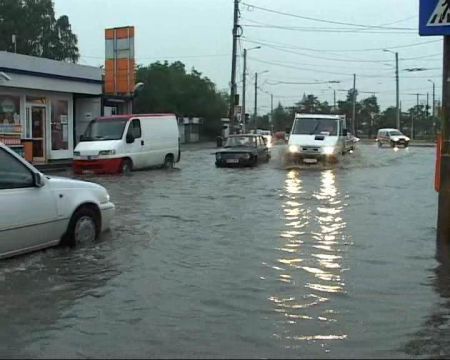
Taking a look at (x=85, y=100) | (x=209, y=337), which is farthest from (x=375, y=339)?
(x=85, y=100)

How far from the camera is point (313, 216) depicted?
1230 centimetres

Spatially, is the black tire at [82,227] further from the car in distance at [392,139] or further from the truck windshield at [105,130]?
the car in distance at [392,139]

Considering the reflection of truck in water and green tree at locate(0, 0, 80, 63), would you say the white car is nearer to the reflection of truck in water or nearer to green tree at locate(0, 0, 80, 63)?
the reflection of truck in water

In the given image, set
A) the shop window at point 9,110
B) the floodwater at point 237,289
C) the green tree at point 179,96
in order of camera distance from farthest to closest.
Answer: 1. the green tree at point 179,96
2. the shop window at point 9,110
3. the floodwater at point 237,289

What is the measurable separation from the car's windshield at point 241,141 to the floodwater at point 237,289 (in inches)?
549

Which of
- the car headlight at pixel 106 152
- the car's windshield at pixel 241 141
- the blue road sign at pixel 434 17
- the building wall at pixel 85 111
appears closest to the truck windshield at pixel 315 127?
the car's windshield at pixel 241 141

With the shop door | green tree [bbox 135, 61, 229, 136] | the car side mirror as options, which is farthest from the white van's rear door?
green tree [bbox 135, 61, 229, 136]

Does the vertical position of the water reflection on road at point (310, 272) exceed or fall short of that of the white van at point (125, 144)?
it falls short

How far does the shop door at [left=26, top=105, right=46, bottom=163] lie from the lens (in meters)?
26.1

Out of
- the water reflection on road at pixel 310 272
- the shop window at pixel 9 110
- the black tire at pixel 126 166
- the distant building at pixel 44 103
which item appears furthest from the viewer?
the shop window at pixel 9 110

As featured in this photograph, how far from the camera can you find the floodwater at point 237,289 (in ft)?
16.8

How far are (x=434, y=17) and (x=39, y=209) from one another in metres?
5.41

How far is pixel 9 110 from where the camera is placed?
25.1 meters

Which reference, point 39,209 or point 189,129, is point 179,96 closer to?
point 189,129
